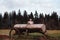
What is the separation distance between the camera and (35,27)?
809 cm

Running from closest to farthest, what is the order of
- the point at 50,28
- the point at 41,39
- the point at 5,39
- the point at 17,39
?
the point at 41,39 < the point at 5,39 < the point at 17,39 < the point at 50,28

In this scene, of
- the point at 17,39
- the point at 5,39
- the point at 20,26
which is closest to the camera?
the point at 5,39

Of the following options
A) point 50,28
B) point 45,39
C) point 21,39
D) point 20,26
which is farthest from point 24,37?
point 50,28

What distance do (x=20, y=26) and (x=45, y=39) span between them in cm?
197

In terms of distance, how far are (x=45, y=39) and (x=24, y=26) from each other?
1787 mm

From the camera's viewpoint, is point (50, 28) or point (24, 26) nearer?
point (24, 26)

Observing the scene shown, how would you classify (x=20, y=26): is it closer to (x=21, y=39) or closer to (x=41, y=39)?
(x=21, y=39)

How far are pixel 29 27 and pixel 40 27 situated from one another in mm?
378

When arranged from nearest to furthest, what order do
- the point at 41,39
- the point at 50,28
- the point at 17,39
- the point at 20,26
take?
the point at 41,39 < the point at 17,39 < the point at 20,26 < the point at 50,28

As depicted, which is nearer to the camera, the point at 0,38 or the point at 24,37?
the point at 0,38

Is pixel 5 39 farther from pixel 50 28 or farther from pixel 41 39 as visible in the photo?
pixel 50 28

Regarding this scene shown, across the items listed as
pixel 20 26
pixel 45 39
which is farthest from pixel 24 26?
pixel 45 39

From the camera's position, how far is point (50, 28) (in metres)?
16.4

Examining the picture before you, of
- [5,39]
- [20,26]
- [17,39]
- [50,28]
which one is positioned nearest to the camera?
[5,39]
